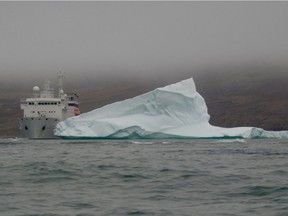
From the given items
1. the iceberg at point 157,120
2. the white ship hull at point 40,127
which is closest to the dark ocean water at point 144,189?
the iceberg at point 157,120

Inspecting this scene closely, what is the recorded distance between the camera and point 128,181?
1958cm

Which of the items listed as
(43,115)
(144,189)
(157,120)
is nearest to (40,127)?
(43,115)

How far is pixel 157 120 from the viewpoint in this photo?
55.9 metres

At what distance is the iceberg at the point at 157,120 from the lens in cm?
5538

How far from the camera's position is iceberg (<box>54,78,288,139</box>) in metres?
55.4

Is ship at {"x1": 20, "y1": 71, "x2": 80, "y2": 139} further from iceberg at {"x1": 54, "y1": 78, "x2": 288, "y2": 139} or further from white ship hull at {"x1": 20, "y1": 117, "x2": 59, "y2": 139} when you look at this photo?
iceberg at {"x1": 54, "y1": 78, "x2": 288, "y2": 139}

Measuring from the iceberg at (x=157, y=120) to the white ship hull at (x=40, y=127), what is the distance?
10282mm

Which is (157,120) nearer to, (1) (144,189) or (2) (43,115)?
(2) (43,115)

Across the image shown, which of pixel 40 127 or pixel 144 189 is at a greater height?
pixel 40 127

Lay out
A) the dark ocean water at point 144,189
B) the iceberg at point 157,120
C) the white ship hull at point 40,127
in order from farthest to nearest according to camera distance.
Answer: the white ship hull at point 40,127
the iceberg at point 157,120
the dark ocean water at point 144,189

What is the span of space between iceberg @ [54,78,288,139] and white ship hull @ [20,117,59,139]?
10282mm

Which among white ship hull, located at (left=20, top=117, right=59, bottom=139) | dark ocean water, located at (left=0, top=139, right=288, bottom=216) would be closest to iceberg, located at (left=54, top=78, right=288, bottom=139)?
white ship hull, located at (left=20, top=117, right=59, bottom=139)

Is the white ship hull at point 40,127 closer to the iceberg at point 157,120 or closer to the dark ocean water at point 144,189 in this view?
the iceberg at point 157,120

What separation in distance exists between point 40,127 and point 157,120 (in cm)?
1712
